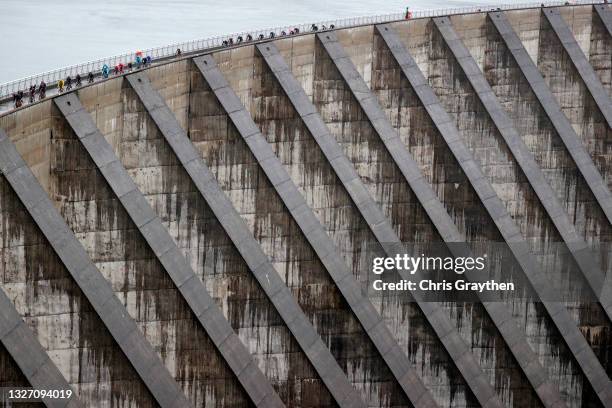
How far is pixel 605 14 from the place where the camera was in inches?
1817

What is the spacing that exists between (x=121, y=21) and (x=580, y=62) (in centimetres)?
1885

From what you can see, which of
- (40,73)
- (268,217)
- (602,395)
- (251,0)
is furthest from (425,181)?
(251,0)

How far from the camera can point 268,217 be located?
34.3 m

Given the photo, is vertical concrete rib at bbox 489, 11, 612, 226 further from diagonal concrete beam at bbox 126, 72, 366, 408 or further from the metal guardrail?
diagonal concrete beam at bbox 126, 72, 366, 408

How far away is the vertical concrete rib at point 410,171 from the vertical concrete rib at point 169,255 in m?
8.22

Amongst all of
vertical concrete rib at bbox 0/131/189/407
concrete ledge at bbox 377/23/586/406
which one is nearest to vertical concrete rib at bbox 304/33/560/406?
concrete ledge at bbox 377/23/586/406

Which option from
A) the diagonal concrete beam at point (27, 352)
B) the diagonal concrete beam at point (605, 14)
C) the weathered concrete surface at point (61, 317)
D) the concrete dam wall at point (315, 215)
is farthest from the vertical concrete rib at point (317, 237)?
the diagonal concrete beam at point (605, 14)

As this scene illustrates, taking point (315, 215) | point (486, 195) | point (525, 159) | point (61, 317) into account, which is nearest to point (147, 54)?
point (315, 215)

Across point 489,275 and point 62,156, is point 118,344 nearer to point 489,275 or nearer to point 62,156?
point 62,156

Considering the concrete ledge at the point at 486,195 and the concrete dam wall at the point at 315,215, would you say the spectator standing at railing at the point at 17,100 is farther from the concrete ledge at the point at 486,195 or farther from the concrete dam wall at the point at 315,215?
the concrete ledge at the point at 486,195

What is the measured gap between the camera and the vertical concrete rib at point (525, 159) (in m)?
41.9

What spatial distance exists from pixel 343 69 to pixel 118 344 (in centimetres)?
1434

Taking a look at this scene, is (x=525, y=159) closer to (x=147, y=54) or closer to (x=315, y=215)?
(x=315, y=215)

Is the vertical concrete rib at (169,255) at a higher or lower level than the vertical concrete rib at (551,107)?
lower
